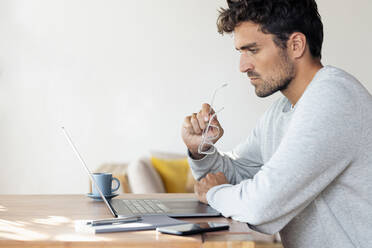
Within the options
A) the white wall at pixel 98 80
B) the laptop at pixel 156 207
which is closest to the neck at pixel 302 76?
the laptop at pixel 156 207

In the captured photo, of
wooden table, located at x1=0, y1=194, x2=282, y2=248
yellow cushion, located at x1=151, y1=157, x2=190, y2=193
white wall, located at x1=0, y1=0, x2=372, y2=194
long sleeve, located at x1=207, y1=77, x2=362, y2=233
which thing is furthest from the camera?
white wall, located at x1=0, y1=0, x2=372, y2=194

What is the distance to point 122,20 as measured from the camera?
425 centimetres

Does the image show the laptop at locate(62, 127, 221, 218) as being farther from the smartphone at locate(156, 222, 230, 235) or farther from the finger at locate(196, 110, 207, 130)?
the finger at locate(196, 110, 207, 130)

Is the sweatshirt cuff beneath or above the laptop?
above

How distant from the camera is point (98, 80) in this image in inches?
167

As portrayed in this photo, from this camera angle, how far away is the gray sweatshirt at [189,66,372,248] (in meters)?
1.17

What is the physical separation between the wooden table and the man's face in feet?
1.66

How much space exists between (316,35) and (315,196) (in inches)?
22.2

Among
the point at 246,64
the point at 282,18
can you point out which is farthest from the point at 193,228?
the point at 282,18

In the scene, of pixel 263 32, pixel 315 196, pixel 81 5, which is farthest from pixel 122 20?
pixel 315 196

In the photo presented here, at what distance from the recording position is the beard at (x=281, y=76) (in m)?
1.49

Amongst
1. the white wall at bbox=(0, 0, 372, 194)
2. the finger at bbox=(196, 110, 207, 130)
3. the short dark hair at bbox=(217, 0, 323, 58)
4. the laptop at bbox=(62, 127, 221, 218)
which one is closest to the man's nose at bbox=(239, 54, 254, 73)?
the short dark hair at bbox=(217, 0, 323, 58)

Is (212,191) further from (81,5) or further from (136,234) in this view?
(81,5)

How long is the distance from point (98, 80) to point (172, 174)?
1.15 meters
